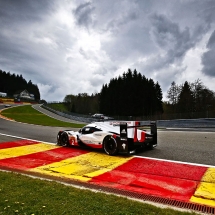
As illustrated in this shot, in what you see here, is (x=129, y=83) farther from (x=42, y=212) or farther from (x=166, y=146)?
(x=42, y=212)

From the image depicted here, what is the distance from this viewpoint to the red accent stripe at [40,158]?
7293mm

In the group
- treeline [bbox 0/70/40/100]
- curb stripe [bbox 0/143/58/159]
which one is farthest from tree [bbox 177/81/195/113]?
treeline [bbox 0/70/40/100]

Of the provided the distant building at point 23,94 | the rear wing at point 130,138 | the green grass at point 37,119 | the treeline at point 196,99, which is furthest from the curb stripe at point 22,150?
the distant building at point 23,94

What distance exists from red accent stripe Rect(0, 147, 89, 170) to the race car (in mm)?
599

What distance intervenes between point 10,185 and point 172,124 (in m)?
25.9

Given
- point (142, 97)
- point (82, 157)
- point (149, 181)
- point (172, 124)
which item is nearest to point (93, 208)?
point (149, 181)

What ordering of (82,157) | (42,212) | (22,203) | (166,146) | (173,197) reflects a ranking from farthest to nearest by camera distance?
(166,146) < (82,157) < (173,197) < (22,203) < (42,212)

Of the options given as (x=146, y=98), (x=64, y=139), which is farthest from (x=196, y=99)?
(x=64, y=139)

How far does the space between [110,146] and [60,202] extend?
472cm

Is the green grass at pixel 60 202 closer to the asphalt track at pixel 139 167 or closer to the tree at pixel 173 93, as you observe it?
the asphalt track at pixel 139 167

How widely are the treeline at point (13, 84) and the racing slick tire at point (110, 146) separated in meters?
144

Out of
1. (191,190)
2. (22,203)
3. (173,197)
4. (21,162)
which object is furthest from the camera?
(21,162)

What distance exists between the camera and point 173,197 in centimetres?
437

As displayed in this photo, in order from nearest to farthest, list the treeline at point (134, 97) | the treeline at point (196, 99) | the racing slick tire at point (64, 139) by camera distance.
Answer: the racing slick tire at point (64, 139) → the treeline at point (196, 99) → the treeline at point (134, 97)
